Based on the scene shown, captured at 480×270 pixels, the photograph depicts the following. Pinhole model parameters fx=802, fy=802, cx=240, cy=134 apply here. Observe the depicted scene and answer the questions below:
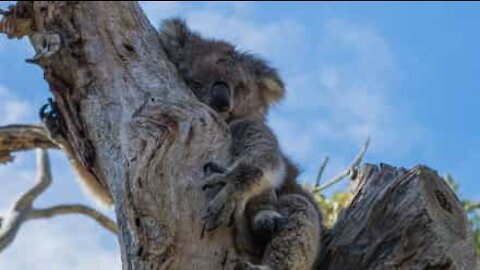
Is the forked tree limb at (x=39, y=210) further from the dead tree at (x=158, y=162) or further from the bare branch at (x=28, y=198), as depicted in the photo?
the dead tree at (x=158, y=162)

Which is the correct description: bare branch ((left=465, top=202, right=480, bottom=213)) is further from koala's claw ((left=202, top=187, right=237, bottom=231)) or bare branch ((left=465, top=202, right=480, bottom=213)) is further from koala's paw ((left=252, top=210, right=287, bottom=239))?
koala's claw ((left=202, top=187, right=237, bottom=231))

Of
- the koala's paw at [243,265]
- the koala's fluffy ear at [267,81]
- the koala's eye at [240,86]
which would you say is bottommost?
the koala's paw at [243,265]

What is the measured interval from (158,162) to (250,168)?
2.15 ft

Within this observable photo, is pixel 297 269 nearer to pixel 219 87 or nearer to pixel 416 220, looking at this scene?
pixel 416 220

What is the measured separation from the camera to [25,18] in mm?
3354

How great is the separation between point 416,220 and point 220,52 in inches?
79.6

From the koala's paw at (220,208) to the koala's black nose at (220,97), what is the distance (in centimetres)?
107

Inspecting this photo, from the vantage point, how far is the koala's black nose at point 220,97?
403 cm

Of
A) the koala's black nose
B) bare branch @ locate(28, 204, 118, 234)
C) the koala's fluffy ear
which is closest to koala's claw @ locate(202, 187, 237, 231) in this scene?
the koala's black nose

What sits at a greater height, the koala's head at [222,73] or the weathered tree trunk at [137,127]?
the koala's head at [222,73]

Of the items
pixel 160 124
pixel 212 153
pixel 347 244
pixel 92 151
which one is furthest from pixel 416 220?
pixel 92 151

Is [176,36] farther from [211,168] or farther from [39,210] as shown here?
[39,210]

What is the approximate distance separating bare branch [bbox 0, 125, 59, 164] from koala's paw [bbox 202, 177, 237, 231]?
1769 mm

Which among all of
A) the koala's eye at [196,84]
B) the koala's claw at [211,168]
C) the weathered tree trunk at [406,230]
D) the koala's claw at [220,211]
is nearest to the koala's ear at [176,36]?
the koala's eye at [196,84]
